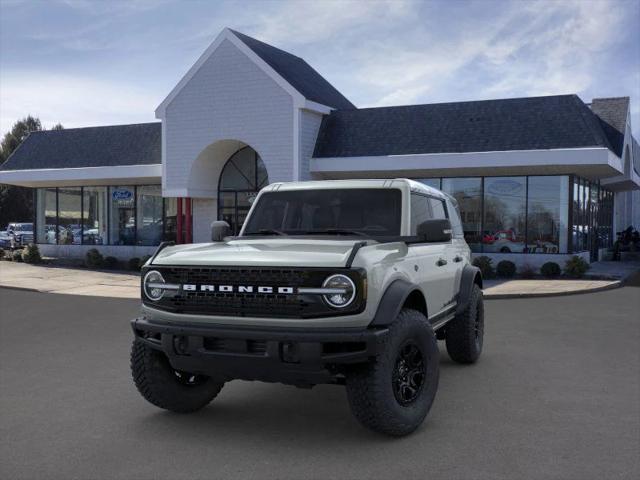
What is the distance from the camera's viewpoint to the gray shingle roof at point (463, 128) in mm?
19891

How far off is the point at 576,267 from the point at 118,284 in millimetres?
13529

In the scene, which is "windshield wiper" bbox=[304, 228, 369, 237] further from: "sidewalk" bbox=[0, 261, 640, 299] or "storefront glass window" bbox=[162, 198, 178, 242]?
"storefront glass window" bbox=[162, 198, 178, 242]

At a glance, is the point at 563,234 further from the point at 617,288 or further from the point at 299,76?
the point at 299,76

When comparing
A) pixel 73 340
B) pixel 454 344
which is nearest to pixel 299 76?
pixel 73 340

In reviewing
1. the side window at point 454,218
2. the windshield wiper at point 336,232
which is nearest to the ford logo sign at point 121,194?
the side window at point 454,218

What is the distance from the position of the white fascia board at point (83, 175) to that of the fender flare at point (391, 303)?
69.7 feet

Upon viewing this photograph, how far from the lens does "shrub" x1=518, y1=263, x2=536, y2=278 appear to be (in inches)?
807

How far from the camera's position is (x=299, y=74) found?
81.3 ft

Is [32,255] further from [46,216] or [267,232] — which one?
[267,232]

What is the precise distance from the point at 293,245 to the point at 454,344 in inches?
123

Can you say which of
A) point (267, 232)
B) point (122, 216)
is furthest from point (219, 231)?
point (122, 216)

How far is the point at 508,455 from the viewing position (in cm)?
471

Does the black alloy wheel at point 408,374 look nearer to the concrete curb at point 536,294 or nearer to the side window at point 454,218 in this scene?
the side window at point 454,218

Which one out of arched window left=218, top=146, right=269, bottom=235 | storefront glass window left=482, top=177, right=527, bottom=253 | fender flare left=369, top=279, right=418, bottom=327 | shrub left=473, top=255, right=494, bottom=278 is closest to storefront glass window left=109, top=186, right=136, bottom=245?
arched window left=218, top=146, right=269, bottom=235
